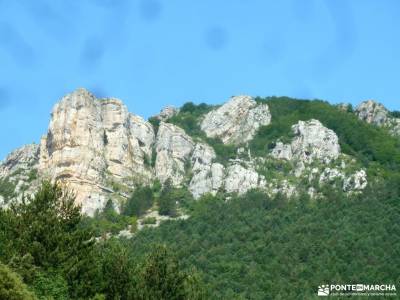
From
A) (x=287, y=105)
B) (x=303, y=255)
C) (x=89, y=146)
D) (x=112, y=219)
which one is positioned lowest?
(x=303, y=255)

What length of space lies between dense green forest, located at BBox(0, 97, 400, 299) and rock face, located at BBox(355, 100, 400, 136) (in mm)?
2983

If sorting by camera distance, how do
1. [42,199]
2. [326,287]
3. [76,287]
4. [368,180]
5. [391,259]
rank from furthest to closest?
1. [368,180]
2. [391,259]
3. [326,287]
4. [42,199]
5. [76,287]

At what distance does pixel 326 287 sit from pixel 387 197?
120ft

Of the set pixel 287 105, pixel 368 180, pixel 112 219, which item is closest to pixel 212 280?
pixel 112 219

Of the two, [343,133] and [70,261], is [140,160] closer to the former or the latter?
[343,133]

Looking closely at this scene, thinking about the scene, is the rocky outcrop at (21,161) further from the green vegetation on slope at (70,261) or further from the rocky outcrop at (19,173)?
the green vegetation on slope at (70,261)

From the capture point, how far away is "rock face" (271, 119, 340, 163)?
146625mm

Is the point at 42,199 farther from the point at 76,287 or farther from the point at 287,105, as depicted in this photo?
the point at 287,105

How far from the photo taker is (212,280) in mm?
93812

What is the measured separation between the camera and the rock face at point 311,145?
481ft

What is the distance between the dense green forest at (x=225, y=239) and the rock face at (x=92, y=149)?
397cm

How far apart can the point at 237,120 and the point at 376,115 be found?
92.7 ft

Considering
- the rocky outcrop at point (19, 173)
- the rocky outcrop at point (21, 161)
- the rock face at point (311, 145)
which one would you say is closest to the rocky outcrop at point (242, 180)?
the rock face at point (311, 145)

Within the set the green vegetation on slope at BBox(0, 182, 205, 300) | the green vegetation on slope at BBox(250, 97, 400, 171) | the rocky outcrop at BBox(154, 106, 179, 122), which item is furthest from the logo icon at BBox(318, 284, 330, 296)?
the rocky outcrop at BBox(154, 106, 179, 122)
